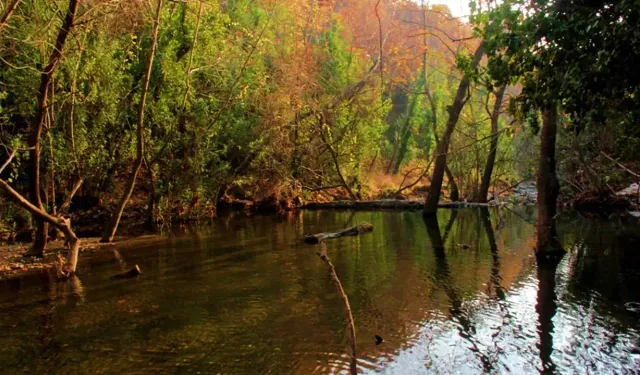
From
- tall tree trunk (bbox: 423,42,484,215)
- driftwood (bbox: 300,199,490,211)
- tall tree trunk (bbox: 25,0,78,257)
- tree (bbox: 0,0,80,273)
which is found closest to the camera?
tree (bbox: 0,0,80,273)

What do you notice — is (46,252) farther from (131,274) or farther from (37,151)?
(131,274)

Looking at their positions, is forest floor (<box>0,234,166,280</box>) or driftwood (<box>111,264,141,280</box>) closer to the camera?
driftwood (<box>111,264,141,280</box>)

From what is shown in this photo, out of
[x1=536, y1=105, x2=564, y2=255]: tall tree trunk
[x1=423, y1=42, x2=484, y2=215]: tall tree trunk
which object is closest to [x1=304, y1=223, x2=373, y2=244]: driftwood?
[x1=423, y1=42, x2=484, y2=215]: tall tree trunk

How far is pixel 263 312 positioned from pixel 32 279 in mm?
5529

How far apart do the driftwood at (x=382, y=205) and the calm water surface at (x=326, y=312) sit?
11.2 metres

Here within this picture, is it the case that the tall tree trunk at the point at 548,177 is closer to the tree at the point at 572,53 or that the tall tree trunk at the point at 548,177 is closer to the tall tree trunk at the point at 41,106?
the tree at the point at 572,53

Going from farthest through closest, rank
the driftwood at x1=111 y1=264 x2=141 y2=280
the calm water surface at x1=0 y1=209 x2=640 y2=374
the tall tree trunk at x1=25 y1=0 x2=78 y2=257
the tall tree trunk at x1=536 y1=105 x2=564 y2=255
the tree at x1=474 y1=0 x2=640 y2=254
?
the tall tree trunk at x1=536 y1=105 x2=564 y2=255 < the driftwood at x1=111 y1=264 x2=141 y2=280 < the tall tree trunk at x1=25 y1=0 x2=78 y2=257 < the calm water surface at x1=0 y1=209 x2=640 y2=374 < the tree at x1=474 y1=0 x2=640 y2=254

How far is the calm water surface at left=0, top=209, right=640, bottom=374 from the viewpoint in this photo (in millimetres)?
6184

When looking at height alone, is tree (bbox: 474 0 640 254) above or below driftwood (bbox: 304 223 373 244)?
above

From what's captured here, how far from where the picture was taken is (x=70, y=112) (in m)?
13.9

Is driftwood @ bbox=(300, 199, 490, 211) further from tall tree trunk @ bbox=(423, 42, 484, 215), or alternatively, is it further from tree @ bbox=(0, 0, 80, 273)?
tree @ bbox=(0, 0, 80, 273)

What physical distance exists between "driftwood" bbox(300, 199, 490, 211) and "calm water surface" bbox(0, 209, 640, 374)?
11.2m

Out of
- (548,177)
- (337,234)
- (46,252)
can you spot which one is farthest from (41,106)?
(548,177)

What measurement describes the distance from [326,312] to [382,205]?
18.2 meters
